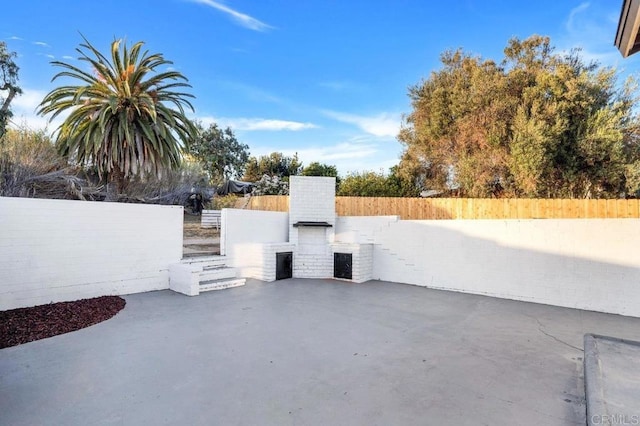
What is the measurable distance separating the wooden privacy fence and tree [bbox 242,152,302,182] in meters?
14.1

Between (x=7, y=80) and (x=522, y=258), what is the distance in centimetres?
1424

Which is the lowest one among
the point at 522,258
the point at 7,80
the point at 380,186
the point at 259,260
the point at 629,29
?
the point at 259,260

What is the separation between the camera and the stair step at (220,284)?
6949mm

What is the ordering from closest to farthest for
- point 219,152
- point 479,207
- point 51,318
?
point 51,318, point 479,207, point 219,152

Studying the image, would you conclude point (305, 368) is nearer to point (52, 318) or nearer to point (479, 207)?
point (52, 318)

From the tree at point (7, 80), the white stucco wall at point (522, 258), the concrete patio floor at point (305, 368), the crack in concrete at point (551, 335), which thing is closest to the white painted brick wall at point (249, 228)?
the white stucco wall at point (522, 258)

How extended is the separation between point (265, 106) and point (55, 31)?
25.2 feet

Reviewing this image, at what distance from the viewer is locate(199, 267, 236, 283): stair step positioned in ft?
23.4

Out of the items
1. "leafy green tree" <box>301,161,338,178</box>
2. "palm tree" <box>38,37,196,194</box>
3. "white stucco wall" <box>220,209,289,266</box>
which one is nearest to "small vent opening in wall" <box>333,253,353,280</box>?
"white stucco wall" <box>220,209,289,266</box>

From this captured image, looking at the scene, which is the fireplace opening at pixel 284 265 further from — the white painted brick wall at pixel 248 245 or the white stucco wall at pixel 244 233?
the white stucco wall at pixel 244 233

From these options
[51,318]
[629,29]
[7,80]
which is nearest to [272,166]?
[7,80]

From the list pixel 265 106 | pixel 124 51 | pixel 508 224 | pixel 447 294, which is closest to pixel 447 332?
pixel 447 294

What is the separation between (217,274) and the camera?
7402 millimetres

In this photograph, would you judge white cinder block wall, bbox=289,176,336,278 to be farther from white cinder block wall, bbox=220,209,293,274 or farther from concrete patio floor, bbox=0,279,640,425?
concrete patio floor, bbox=0,279,640,425
